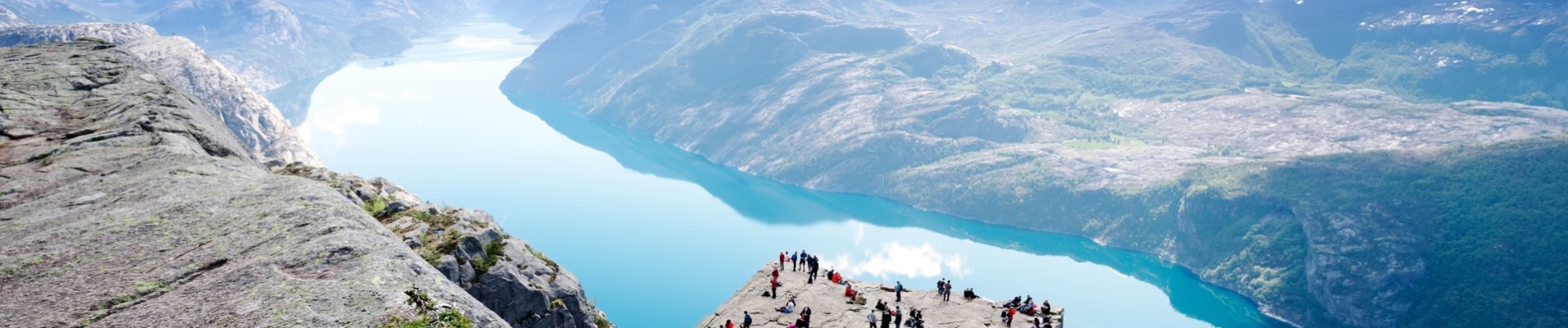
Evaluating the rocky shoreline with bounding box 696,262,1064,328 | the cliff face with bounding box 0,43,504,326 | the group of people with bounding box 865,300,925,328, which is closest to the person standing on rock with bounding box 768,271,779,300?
the rocky shoreline with bounding box 696,262,1064,328

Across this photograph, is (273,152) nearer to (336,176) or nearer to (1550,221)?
(336,176)

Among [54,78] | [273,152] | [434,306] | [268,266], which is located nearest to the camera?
[434,306]

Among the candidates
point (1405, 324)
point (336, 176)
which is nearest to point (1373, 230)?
point (1405, 324)

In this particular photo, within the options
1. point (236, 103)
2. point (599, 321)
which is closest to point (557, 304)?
point (599, 321)

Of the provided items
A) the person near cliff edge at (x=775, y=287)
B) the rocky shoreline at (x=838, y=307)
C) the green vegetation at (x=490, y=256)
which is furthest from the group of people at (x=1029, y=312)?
the green vegetation at (x=490, y=256)

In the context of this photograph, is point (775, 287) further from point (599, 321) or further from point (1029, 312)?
point (1029, 312)
